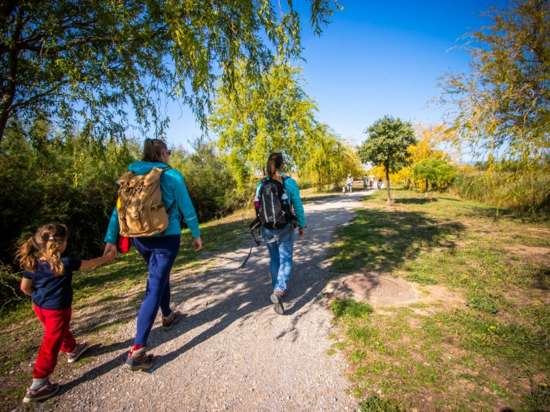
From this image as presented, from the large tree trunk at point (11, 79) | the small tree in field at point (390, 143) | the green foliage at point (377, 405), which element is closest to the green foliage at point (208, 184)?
the small tree in field at point (390, 143)

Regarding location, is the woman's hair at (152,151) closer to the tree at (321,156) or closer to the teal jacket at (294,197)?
the teal jacket at (294,197)

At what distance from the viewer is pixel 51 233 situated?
223cm

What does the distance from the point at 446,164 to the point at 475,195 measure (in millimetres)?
3312

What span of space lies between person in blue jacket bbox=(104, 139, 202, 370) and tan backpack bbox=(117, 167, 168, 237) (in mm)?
122

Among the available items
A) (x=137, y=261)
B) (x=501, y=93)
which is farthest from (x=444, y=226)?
(x=137, y=261)

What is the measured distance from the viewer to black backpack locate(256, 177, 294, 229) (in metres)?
3.17

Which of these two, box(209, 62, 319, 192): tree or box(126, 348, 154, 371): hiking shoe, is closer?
box(126, 348, 154, 371): hiking shoe

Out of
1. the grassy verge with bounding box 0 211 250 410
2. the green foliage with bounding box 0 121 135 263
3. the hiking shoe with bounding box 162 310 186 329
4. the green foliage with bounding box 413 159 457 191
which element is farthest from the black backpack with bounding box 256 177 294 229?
the green foliage with bounding box 413 159 457 191

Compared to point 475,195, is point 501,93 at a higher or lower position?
higher

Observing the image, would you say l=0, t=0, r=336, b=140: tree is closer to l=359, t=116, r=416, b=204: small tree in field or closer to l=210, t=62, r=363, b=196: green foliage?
l=210, t=62, r=363, b=196: green foliage

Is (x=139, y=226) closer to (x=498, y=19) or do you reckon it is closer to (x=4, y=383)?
(x=4, y=383)

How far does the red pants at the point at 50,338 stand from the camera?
6.93 feet

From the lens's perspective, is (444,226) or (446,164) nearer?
(444,226)

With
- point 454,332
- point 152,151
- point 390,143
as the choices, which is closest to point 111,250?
point 152,151
